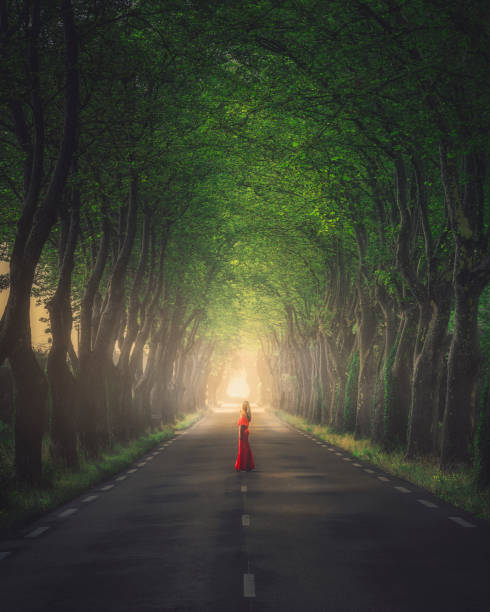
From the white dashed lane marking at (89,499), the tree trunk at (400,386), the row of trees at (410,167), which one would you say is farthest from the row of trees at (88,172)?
the tree trunk at (400,386)

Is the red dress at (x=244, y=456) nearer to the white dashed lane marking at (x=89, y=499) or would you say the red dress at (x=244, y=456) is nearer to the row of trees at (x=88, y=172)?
the row of trees at (x=88, y=172)

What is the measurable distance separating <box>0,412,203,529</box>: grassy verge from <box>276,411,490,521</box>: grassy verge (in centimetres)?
658

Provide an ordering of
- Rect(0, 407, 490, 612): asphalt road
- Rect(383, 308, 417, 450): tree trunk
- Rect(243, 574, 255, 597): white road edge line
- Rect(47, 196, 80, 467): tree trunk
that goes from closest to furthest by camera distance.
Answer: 1. Rect(0, 407, 490, 612): asphalt road
2. Rect(243, 574, 255, 597): white road edge line
3. Rect(47, 196, 80, 467): tree trunk
4. Rect(383, 308, 417, 450): tree trunk

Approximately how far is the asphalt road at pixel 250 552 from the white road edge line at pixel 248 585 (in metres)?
0.02

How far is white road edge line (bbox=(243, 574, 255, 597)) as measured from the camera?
7254mm

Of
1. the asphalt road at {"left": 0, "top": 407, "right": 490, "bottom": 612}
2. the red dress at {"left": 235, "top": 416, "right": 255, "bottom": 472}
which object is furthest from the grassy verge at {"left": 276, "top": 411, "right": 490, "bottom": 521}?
the red dress at {"left": 235, "top": 416, "right": 255, "bottom": 472}

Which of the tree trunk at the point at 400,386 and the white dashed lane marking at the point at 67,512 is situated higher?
the tree trunk at the point at 400,386

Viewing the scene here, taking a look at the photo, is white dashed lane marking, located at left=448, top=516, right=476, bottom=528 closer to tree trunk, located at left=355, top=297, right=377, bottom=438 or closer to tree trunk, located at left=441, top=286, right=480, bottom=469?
tree trunk, located at left=441, top=286, right=480, bottom=469

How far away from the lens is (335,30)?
548 inches

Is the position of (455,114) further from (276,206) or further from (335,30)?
(276,206)

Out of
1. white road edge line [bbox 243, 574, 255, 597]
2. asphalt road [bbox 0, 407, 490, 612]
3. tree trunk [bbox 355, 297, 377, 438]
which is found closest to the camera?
asphalt road [bbox 0, 407, 490, 612]

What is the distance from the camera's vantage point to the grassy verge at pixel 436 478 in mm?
12805

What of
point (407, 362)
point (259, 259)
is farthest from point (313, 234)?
point (407, 362)

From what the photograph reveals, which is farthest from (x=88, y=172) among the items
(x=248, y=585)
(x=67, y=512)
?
(x=248, y=585)
